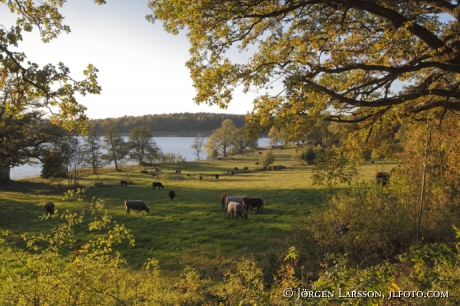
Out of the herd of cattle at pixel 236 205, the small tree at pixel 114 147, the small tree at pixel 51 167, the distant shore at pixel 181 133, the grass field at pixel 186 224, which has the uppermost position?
the distant shore at pixel 181 133

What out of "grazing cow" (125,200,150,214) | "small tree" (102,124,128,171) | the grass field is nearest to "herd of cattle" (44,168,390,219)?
"grazing cow" (125,200,150,214)

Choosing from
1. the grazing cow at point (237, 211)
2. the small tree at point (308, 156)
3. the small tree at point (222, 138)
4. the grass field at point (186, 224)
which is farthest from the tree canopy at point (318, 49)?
the small tree at point (222, 138)

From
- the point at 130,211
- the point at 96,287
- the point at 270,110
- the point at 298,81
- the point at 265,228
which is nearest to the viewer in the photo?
the point at 96,287

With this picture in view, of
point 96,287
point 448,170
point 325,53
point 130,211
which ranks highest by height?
point 325,53

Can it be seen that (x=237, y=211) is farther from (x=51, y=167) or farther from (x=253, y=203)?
(x=51, y=167)

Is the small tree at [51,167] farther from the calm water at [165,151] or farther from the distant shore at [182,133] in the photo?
the distant shore at [182,133]

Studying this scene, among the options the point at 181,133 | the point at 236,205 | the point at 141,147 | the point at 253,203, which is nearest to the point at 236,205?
the point at 236,205

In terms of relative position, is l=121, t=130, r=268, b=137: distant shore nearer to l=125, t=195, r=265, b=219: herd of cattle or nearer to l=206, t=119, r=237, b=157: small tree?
l=206, t=119, r=237, b=157: small tree

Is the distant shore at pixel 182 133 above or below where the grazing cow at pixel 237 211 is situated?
above

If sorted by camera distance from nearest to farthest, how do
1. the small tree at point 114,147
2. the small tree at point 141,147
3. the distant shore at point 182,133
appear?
the small tree at point 114,147 → the small tree at point 141,147 → the distant shore at point 182,133

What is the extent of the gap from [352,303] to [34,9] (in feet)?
30.3

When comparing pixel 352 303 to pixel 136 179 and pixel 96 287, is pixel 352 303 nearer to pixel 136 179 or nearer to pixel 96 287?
pixel 96 287

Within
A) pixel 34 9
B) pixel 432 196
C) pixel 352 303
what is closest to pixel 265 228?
pixel 432 196

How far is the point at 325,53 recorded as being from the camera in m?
8.52
